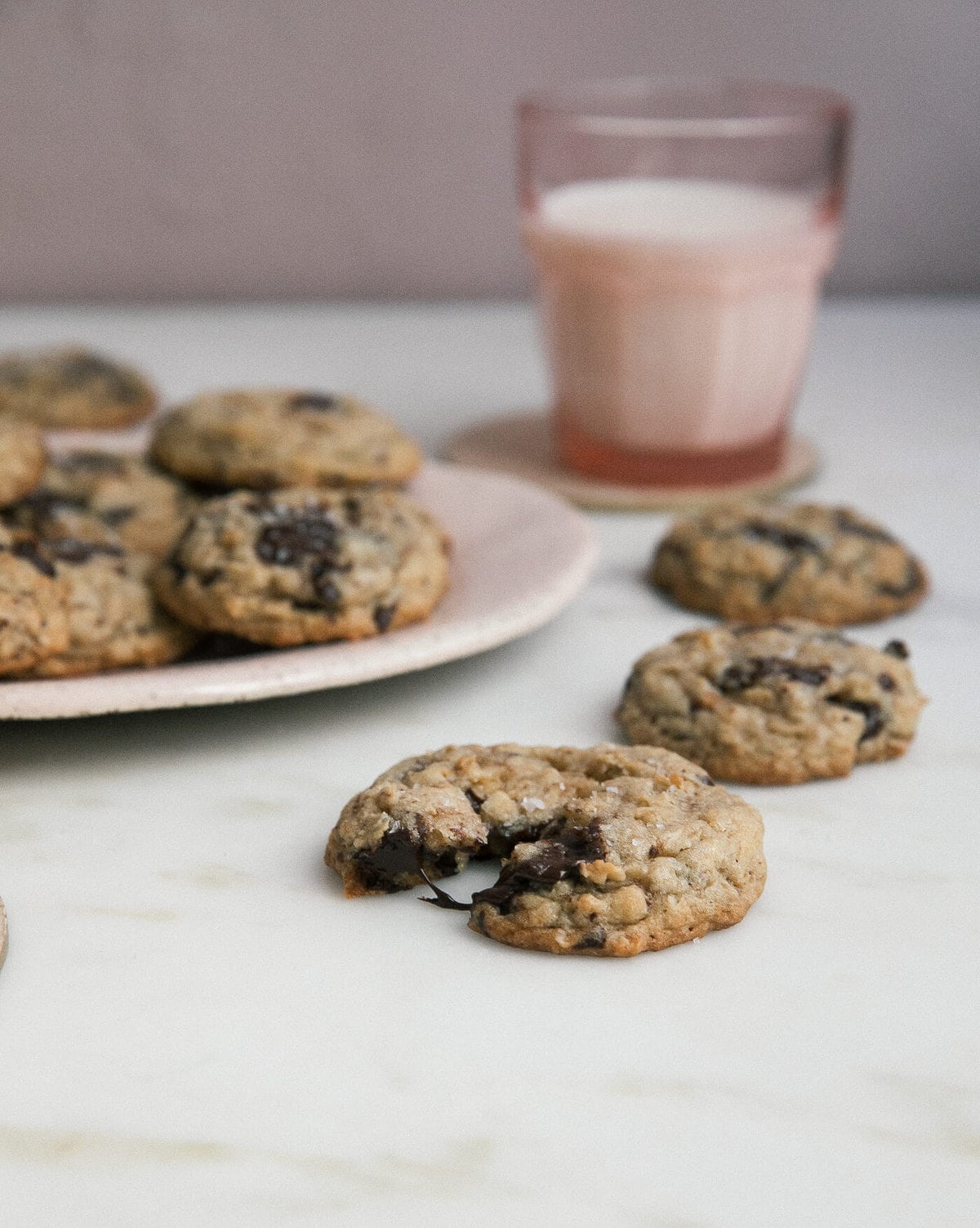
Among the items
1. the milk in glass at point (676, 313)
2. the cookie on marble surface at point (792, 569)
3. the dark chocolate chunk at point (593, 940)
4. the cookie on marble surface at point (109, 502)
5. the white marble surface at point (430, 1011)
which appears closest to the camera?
the white marble surface at point (430, 1011)

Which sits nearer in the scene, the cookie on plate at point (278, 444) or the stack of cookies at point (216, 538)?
the stack of cookies at point (216, 538)

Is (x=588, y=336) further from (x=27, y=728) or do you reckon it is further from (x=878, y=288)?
(x=878, y=288)

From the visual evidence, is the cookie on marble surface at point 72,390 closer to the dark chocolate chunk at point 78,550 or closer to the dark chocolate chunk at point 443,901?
the dark chocolate chunk at point 78,550

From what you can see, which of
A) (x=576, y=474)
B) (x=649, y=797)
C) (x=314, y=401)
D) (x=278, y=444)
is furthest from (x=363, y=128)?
(x=649, y=797)

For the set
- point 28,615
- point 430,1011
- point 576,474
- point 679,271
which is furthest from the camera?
point 576,474

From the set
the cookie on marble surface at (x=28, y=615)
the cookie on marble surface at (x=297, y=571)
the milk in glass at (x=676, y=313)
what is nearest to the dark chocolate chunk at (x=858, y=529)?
the milk in glass at (x=676, y=313)

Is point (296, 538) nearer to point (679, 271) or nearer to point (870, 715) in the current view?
point (870, 715)
